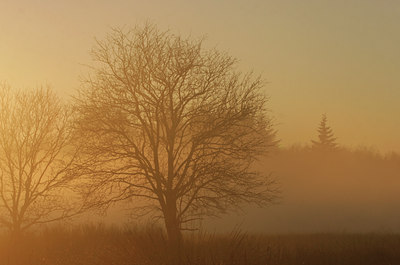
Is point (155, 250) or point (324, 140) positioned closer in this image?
point (155, 250)

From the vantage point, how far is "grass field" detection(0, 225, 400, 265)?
13.1 m

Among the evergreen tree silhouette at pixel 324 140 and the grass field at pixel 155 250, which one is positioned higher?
the evergreen tree silhouette at pixel 324 140

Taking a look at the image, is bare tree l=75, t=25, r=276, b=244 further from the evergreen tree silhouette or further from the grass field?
the evergreen tree silhouette

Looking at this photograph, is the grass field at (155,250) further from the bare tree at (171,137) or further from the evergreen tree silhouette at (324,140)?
the evergreen tree silhouette at (324,140)

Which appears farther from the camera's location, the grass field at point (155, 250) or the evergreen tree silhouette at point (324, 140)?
the evergreen tree silhouette at point (324, 140)

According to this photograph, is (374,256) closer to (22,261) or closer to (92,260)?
(92,260)

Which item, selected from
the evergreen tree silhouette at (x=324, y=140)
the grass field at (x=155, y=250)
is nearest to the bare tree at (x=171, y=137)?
the grass field at (x=155, y=250)

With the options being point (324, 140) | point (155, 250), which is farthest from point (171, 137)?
point (324, 140)

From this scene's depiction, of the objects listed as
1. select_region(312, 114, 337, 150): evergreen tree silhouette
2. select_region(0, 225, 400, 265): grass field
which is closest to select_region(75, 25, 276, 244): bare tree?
select_region(0, 225, 400, 265): grass field

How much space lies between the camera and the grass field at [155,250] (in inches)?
516

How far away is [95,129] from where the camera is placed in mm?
21953

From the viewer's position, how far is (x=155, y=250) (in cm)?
1338

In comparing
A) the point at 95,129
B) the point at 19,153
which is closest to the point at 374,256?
the point at 95,129

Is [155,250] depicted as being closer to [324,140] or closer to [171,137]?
[171,137]
